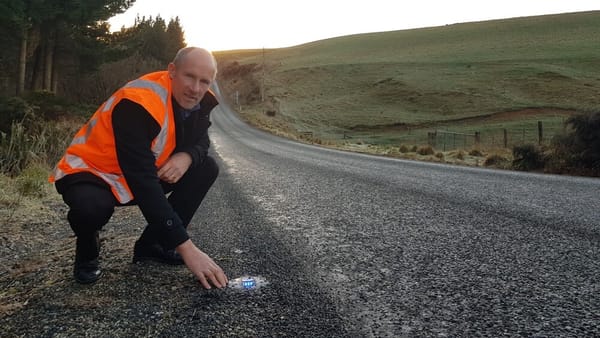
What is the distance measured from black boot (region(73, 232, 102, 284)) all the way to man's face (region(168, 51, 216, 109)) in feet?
2.90

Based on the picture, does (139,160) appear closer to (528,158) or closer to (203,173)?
(203,173)

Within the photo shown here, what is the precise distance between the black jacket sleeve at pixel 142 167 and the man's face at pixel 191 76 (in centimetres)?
26

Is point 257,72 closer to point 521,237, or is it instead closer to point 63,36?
point 63,36

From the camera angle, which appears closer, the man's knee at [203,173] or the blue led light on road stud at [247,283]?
the blue led light on road stud at [247,283]

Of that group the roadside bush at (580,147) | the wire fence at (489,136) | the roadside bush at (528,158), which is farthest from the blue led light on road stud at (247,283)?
the wire fence at (489,136)

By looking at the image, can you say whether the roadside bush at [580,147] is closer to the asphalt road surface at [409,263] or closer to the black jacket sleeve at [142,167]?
the asphalt road surface at [409,263]

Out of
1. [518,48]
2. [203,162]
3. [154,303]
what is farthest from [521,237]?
[518,48]

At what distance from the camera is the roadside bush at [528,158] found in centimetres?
1073

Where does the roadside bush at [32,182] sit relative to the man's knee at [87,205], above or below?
below

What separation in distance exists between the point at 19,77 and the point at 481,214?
14.8 meters

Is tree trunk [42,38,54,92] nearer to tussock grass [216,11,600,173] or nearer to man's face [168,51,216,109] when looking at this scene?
tussock grass [216,11,600,173]

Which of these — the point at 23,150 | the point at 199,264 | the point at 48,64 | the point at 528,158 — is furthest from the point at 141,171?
the point at 48,64

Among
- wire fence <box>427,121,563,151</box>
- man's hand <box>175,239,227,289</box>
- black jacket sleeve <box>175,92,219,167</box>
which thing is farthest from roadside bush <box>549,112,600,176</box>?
wire fence <box>427,121,563,151</box>

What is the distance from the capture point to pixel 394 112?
1457 inches
